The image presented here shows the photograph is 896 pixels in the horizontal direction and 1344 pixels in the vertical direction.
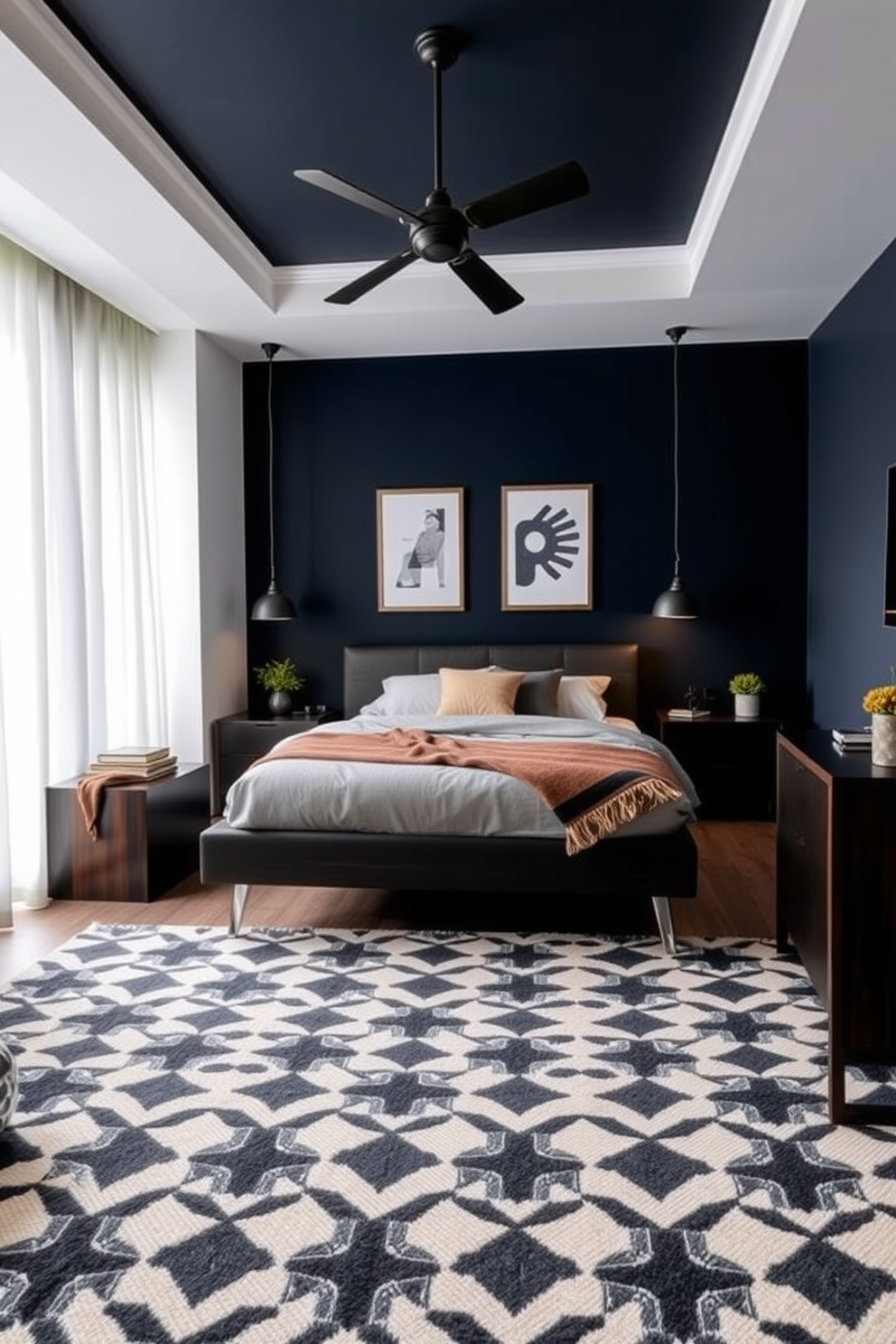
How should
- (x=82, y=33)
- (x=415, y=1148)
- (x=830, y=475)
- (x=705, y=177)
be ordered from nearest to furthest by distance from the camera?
(x=415, y=1148), (x=82, y=33), (x=705, y=177), (x=830, y=475)

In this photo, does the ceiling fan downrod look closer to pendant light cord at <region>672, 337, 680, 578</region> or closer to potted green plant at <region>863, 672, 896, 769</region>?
potted green plant at <region>863, 672, 896, 769</region>

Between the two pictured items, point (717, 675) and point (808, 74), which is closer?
point (808, 74)

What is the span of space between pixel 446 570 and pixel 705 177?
2.66 m

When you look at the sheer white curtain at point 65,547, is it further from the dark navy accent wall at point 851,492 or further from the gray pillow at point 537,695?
the dark navy accent wall at point 851,492

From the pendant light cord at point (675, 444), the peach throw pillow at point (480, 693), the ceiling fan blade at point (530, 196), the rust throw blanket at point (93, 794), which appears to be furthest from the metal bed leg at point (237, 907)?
the pendant light cord at point (675, 444)

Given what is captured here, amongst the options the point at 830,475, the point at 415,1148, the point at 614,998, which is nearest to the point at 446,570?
the point at 830,475

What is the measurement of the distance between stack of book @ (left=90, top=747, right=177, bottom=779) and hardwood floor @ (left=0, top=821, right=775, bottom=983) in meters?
0.53

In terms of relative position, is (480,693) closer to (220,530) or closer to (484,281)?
(220,530)

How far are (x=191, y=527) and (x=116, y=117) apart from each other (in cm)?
242

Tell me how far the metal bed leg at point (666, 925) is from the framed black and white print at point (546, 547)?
2733 mm

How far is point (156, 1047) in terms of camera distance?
103 inches

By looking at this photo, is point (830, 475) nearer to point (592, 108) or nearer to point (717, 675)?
point (717, 675)

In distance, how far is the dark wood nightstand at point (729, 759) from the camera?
531 cm

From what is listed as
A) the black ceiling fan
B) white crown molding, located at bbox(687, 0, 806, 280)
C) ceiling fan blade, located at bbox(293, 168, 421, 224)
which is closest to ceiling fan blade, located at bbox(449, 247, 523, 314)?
the black ceiling fan
